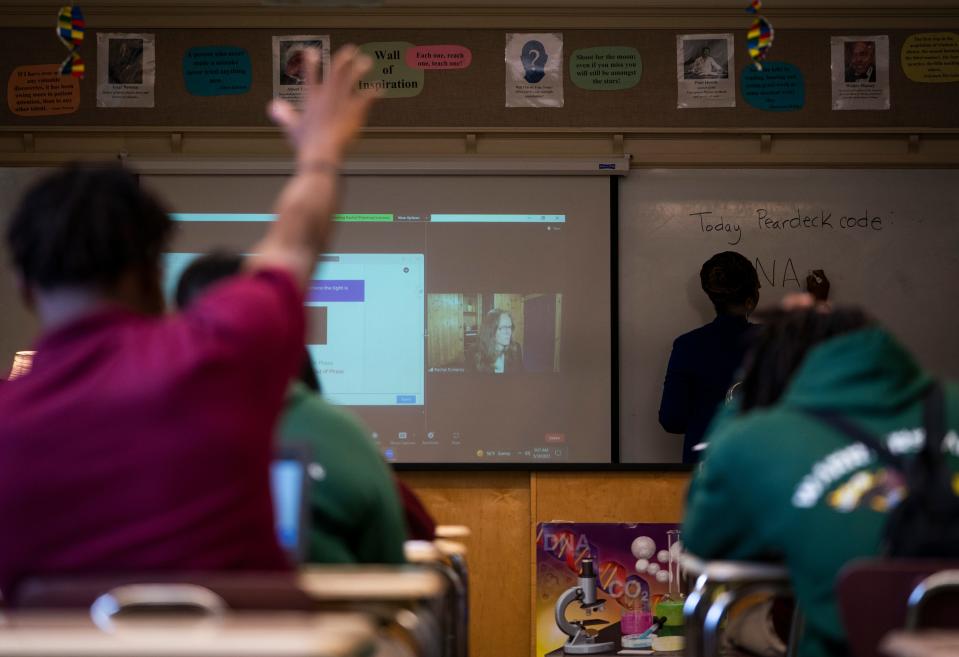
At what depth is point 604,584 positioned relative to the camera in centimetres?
404

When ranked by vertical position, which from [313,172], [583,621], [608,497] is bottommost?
[583,621]

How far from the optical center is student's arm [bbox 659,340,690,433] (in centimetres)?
482

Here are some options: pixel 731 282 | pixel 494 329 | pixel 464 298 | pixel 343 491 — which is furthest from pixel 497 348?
pixel 343 491

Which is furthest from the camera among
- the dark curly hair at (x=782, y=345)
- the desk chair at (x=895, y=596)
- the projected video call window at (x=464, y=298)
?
the projected video call window at (x=464, y=298)

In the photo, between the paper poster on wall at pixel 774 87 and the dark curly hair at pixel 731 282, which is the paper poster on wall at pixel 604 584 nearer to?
the dark curly hair at pixel 731 282

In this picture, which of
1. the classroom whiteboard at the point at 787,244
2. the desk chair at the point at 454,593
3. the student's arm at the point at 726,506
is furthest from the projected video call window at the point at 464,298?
the student's arm at the point at 726,506

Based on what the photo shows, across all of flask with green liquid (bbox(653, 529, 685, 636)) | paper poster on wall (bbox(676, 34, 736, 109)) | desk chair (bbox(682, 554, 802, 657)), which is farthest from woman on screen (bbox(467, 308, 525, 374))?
desk chair (bbox(682, 554, 802, 657))

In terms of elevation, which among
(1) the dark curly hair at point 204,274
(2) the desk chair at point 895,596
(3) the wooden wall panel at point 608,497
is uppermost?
(1) the dark curly hair at point 204,274

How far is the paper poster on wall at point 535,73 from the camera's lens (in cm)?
520

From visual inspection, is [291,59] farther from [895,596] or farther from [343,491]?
[895,596]

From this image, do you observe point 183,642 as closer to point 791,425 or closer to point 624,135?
point 791,425

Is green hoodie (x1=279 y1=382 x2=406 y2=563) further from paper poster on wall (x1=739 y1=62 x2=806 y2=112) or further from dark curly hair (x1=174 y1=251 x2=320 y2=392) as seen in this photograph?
paper poster on wall (x1=739 y1=62 x2=806 y2=112)

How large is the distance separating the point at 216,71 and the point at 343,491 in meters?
3.80

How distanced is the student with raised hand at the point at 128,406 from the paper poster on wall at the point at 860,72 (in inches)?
172
